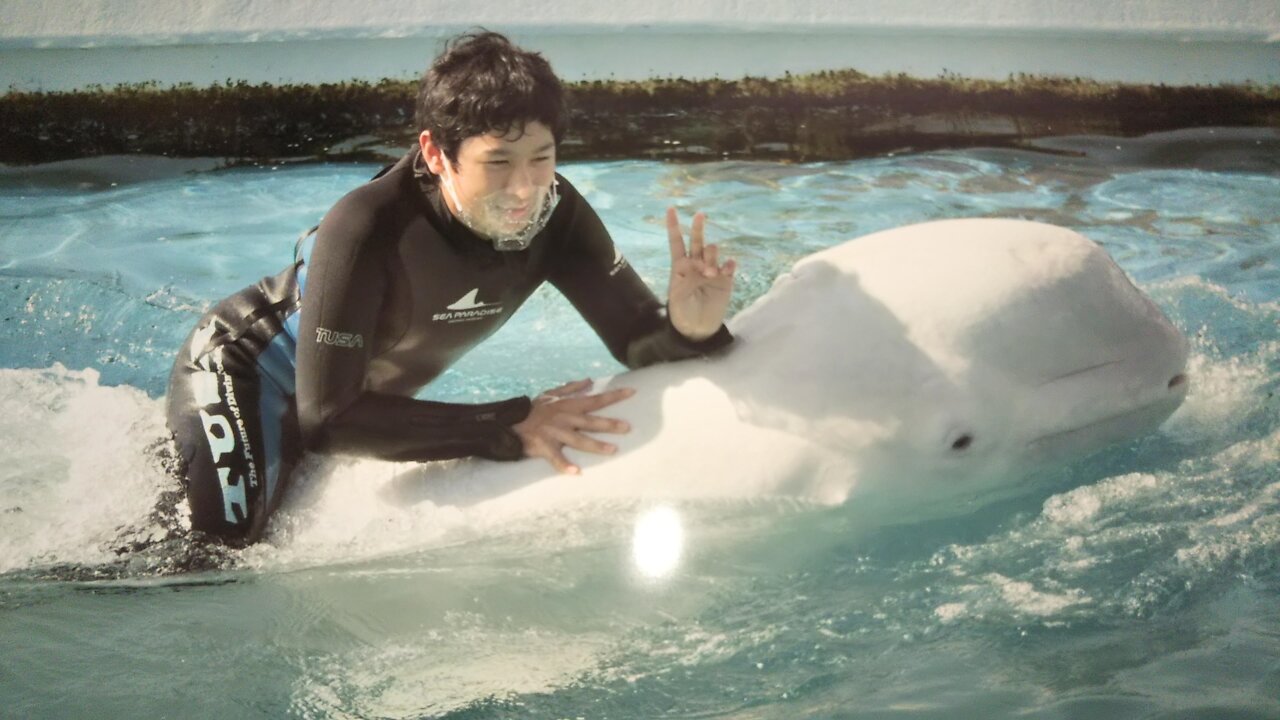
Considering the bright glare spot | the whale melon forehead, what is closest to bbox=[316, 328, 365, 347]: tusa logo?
the bright glare spot

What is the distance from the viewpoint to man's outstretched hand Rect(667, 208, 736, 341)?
9.53ft

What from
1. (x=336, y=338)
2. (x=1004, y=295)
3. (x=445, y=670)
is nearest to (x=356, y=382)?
(x=336, y=338)

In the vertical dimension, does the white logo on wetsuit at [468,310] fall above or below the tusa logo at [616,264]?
below

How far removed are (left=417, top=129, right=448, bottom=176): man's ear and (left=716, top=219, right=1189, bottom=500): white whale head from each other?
→ 0.84 m

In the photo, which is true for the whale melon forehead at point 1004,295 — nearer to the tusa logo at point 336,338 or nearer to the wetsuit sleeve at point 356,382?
the wetsuit sleeve at point 356,382

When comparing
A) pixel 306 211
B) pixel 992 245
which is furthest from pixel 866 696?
pixel 306 211

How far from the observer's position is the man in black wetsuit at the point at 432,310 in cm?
288

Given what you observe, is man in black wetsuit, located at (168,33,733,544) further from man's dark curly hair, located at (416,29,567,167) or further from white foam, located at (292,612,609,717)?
white foam, located at (292,612,609,717)

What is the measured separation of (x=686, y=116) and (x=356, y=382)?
19.7 feet

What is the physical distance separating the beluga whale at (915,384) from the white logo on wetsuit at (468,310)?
0.55 m

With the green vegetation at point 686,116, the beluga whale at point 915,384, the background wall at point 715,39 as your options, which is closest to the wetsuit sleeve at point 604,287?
the beluga whale at point 915,384

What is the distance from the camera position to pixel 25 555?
130 inches

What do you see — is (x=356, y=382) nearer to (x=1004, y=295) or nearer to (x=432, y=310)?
(x=432, y=310)

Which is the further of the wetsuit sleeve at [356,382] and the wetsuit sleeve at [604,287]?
the wetsuit sleeve at [604,287]
